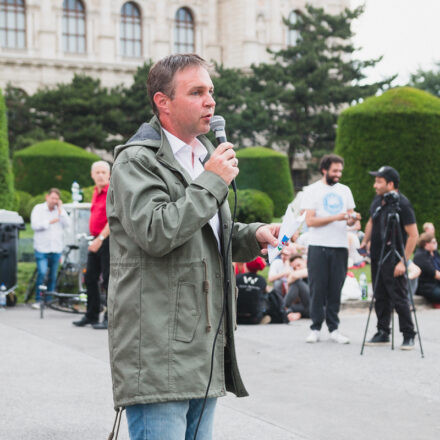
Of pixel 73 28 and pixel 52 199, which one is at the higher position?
pixel 73 28

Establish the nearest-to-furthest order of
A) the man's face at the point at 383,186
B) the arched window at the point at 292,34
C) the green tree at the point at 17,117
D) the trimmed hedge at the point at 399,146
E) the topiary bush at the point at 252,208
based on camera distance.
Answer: the man's face at the point at 383,186 → the trimmed hedge at the point at 399,146 → the topiary bush at the point at 252,208 → the green tree at the point at 17,117 → the arched window at the point at 292,34

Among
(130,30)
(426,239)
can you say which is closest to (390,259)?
(426,239)

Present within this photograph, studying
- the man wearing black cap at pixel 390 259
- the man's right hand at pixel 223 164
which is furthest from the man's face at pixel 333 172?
the man's right hand at pixel 223 164

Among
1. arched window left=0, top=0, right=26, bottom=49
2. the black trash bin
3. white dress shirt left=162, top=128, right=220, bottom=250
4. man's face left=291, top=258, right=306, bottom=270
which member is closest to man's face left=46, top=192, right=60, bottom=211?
the black trash bin

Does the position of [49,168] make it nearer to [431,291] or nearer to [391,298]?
[431,291]

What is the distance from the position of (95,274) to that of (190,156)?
648 centimetres

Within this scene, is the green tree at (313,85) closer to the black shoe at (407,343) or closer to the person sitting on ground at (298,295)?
the person sitting on ground at (298,295)

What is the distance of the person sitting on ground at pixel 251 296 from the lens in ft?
31.5

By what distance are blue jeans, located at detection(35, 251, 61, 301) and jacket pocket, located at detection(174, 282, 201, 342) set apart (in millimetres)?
9272

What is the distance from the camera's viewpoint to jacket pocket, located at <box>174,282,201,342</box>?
2590 mm

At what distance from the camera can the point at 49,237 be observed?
11664 millimetres

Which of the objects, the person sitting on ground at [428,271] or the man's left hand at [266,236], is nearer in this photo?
the man's left hand at [266,236]

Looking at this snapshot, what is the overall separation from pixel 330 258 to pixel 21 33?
42.3m

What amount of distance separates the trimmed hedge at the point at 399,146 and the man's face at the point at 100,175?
1035 cm
